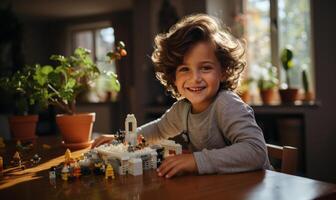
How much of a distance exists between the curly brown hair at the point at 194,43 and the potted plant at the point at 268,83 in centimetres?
218

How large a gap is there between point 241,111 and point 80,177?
46 centimetres

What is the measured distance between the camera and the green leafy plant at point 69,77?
53.2 inches

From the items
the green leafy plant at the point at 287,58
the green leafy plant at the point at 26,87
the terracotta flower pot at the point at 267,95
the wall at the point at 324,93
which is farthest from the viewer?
the terracotta flower pot at the point at 267,95

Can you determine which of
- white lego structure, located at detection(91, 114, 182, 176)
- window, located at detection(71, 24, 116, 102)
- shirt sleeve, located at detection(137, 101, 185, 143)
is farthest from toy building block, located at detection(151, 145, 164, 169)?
window, located at detection(71, 24, 116, 102)

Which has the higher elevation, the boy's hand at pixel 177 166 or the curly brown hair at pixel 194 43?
the curly brown hair at pixel 194 43

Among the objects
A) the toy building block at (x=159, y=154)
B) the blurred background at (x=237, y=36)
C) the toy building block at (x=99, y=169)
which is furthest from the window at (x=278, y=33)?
the toy building block at (x=99, y=169)

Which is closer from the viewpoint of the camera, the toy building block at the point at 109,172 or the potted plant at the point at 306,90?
the toy building block at the point at 109,172

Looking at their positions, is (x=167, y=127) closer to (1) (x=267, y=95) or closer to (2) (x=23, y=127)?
(2) (x=23, y=127)

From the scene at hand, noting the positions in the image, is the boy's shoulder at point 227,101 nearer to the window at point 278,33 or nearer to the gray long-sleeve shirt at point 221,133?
the gray long-sleeve shirt at point 221,133

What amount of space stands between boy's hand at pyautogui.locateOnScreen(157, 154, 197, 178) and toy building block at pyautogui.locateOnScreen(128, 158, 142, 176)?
0.05 meters

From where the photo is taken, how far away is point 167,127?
51.9 inches

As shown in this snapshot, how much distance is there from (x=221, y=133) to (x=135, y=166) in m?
0.33

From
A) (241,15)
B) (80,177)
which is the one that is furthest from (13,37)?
(80,177)

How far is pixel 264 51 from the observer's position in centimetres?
371
